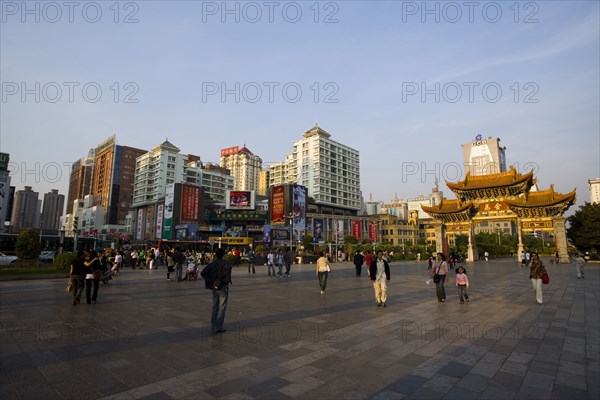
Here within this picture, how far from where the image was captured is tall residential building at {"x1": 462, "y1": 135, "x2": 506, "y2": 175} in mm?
130238

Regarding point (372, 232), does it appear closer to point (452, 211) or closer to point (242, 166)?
point (452, 211)

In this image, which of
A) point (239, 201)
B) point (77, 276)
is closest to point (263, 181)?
point (239, 201)

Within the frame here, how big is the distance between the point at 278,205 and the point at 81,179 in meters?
87.5

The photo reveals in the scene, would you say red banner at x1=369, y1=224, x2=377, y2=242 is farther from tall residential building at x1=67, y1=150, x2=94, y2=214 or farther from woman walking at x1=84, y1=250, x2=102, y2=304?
tall residential building at x1=67, y1=150, x2=94, y2=214

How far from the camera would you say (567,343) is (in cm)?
586

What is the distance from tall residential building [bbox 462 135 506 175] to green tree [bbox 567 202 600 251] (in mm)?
99382

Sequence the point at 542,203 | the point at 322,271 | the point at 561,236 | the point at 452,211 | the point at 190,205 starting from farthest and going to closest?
the point at 190,205 < the point at 452,211 < the point at 561,236 < the point at 542,203 < the point at 322,271

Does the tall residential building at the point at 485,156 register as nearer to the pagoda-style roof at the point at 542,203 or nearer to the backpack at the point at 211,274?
the pagoda-style roof at the point at 542,203

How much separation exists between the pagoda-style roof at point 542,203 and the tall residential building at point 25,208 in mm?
173639

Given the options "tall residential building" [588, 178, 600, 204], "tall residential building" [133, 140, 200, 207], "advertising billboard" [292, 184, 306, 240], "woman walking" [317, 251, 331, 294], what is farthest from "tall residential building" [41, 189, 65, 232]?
"tall residential building" [588, 178, 600, 204]

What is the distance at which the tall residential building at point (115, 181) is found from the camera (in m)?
99.1

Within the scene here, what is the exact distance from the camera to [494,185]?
113ft

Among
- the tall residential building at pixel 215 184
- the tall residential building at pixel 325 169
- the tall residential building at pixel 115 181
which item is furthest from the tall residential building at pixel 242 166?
the tall residential building at pixel 115 181

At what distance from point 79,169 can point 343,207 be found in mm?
102131
